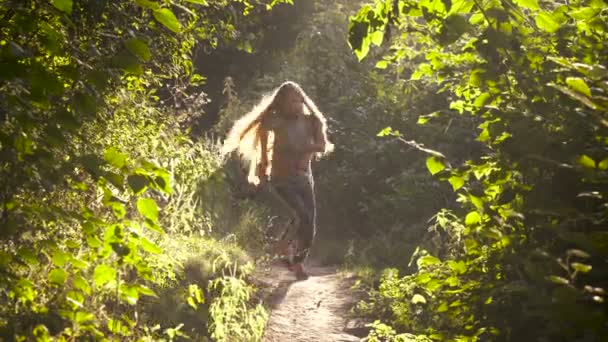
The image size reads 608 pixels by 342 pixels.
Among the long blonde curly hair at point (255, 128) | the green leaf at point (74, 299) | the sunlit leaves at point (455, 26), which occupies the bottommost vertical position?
the green leaf at point (74, 299)

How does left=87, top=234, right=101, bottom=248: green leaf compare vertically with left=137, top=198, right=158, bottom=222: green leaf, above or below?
below

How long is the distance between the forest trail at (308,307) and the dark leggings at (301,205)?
1.66 feet

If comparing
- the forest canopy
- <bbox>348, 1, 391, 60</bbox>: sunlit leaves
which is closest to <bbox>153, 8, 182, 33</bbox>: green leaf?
the forest canopy

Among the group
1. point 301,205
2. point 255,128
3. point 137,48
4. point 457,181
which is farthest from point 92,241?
point 255,128

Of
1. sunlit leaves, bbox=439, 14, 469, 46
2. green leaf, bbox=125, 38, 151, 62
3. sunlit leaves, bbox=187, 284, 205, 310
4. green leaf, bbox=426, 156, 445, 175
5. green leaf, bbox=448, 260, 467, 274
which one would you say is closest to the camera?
green leaf, bbox=125, 38, 151, 62

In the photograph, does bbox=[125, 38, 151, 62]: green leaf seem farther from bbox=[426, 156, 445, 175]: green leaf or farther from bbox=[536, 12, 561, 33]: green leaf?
bbox=[536, 12, 561, 33]: green leaf

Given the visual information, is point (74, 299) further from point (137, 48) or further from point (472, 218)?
point (472, 218)

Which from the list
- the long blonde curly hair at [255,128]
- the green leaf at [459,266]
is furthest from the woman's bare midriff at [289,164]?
the green leaf at [459,266]

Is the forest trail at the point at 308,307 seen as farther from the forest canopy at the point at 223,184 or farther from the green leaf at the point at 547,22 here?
the green leaf at the point at 547,22

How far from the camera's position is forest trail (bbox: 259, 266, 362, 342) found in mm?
6012

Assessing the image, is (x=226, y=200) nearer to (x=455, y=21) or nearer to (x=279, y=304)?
(x=279, y=304)

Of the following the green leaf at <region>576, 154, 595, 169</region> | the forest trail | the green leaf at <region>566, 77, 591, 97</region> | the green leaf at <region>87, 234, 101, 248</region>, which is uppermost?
the green leaf at <region>566, 77, 591, 97</region>

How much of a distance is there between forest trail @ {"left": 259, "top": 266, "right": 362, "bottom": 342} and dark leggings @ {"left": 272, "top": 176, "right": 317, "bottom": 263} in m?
0.51

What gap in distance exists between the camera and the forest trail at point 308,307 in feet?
19.7
